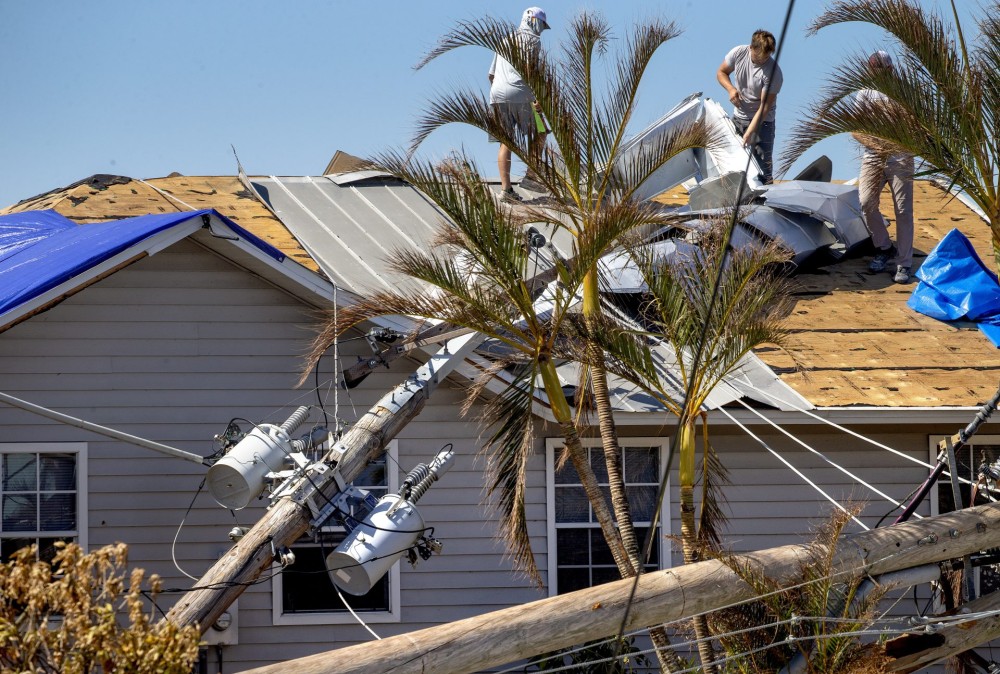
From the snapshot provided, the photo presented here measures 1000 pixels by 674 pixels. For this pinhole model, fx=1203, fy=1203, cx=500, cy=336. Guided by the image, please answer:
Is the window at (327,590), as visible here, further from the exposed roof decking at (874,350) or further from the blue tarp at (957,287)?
the blue tarp at (957,287)

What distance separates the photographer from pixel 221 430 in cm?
1014

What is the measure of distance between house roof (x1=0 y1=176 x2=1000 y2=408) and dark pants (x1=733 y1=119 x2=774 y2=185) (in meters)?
1.52

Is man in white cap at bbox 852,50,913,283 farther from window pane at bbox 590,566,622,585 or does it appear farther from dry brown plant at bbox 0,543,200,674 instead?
dry brown plant at bbox 0,543,200,674

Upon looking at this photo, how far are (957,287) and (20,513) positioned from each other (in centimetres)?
887

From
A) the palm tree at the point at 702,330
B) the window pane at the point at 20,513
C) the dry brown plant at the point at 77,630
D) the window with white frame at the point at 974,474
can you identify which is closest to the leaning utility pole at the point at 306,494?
the palm tree at the point at 702,330

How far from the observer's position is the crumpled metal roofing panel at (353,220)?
36.8 ft

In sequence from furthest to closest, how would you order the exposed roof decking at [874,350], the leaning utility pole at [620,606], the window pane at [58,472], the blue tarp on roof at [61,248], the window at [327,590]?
1. the exposed roof decking at [874,350]
2. the window at [327,590]
3. the window pane at [58,472]
4. the blue tarp on roof at [61,248]
5. the leaning utility pole at [620,606]

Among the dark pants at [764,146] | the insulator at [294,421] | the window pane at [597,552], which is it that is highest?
the dark pants at [764,146]

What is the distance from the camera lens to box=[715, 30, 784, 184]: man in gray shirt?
1336 cm

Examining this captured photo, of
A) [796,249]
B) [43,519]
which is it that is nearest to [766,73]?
[796,249]

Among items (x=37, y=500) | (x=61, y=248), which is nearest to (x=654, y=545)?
(x=37, y=500)

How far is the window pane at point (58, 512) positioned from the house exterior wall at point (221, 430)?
0.19 meters

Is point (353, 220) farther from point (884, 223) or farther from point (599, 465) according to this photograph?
point (884, 223)

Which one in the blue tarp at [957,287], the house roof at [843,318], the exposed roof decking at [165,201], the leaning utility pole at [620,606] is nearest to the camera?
the leaning utility pole at [620,606]
